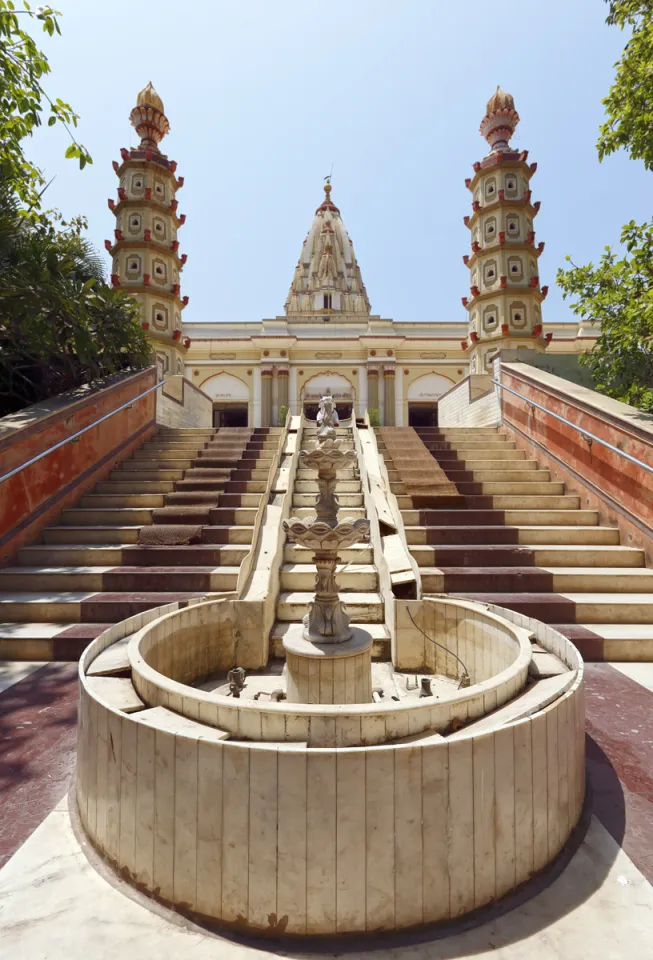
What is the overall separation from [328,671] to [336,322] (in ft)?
93.4

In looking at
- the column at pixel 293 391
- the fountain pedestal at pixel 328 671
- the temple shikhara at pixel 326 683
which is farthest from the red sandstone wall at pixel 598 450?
the column at pixel 293 391

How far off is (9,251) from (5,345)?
215 centimetres

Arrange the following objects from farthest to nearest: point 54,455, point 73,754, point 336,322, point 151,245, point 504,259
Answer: point 336,322
point 504,259
point 151,245
point 54,455
point 73,754

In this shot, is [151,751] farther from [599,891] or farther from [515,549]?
[515,549]

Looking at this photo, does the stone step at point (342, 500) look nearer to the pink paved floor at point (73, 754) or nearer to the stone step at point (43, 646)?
the stone step at point (43, 646)

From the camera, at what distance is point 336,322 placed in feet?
97.1

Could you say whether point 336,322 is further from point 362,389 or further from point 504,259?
point 504,259

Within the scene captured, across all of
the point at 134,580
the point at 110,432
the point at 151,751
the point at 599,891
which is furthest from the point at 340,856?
the point at 110,432

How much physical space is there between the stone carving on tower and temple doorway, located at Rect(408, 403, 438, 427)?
1128 centimetres

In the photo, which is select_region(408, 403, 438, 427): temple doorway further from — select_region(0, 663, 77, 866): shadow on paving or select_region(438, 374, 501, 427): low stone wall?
select_region(0, 663, 77, 866): shadow on paving

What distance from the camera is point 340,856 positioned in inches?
77.7

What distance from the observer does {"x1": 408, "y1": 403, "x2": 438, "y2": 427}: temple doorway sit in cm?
2877

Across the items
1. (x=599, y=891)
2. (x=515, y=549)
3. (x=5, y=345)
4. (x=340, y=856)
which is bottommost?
(x=599, y=891)

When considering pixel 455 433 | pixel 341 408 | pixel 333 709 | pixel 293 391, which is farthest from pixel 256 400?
pixel 333 709
